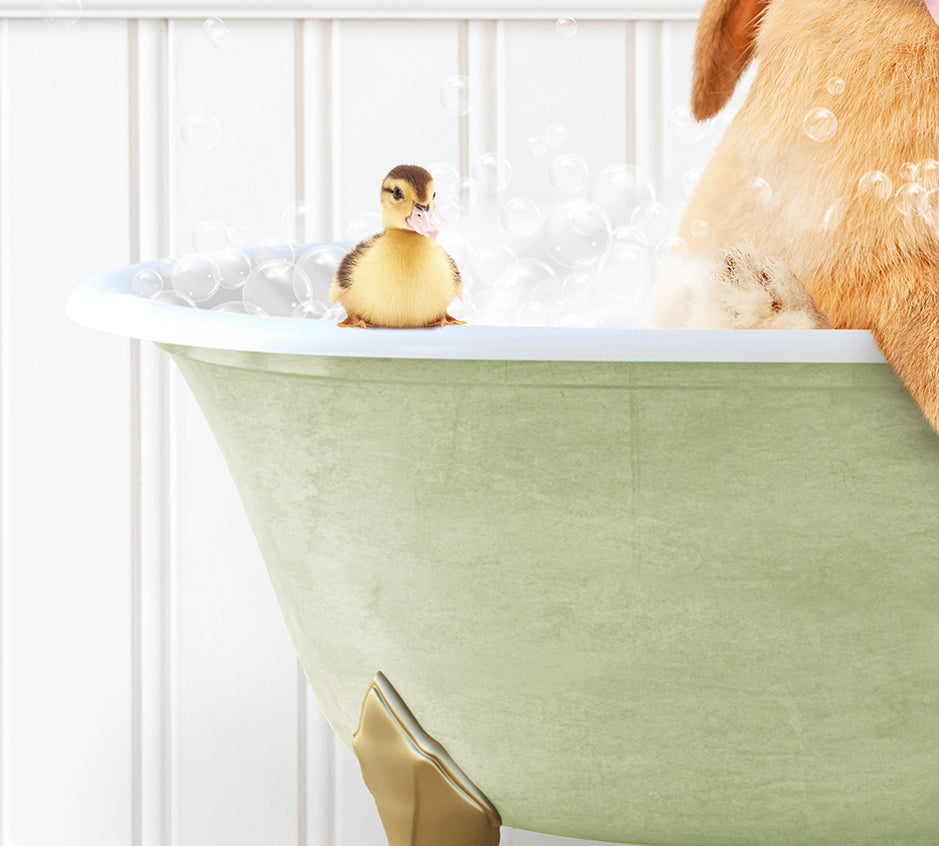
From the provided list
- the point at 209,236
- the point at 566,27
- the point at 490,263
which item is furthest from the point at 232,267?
the point at 566,27

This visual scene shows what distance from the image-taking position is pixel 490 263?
39.2 inches

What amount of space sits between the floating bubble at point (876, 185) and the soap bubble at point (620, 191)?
30 cm

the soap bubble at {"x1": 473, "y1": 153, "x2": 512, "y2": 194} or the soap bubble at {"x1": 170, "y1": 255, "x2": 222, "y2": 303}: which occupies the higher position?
the soap bubble at {"x1": 473, "y1": 153, "x2": 512, "y2": 194}

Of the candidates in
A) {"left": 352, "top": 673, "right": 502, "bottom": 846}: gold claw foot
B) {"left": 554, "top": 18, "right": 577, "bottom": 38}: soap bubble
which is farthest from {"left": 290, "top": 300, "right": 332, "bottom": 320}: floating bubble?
{"left": 554, "top": 18, "right": 577, "bottom": 38}: soap bubble

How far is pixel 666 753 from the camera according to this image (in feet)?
2.42

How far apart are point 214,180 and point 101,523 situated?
487 millimetres

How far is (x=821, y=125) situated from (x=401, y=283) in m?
0.31

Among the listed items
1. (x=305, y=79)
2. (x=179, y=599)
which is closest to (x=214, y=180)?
(x=305, y=79)

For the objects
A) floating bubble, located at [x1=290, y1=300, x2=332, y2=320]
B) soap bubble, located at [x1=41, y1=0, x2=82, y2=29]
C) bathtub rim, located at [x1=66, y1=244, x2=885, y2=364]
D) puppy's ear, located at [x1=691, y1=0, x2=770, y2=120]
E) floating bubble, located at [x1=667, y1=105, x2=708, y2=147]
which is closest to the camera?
bathtub rim, located at [x1=66, y1=244, x2=885, y2=364]

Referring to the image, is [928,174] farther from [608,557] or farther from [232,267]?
[232,267]

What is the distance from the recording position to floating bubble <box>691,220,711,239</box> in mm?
864

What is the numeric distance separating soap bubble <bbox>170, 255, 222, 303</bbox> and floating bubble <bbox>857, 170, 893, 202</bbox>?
55 centimetres

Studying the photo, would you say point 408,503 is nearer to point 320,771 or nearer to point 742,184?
point 742,184

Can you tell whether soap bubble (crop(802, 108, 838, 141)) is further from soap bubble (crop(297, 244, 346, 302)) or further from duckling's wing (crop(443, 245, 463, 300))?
soap bubble (crop(297, 244, 346, 302))
